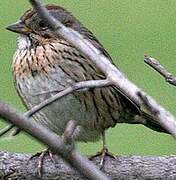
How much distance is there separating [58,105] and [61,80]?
20 cm

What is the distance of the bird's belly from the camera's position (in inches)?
172

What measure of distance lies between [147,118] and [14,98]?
4.48 m

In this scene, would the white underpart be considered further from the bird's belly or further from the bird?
the bird's belly

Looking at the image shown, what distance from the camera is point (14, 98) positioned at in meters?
9.03

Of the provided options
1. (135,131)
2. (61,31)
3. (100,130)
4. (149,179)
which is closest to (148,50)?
(135,131)

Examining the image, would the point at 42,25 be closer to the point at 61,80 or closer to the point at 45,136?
the point at 61,80

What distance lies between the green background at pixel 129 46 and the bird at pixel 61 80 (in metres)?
3.30

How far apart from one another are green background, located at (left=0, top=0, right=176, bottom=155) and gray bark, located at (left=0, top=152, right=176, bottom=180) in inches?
164

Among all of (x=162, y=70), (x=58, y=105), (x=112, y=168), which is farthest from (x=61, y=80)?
(x=162, y=70)

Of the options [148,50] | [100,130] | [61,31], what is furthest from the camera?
[148,50]

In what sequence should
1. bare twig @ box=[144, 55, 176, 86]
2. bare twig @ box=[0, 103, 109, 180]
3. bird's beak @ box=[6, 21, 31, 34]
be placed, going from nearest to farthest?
bare twig @ box=[0, 103, 109, 180] < bare twig @ box=[144, 55, 176, 86] < bird's beak @ box=[6, 21, 31, 34]

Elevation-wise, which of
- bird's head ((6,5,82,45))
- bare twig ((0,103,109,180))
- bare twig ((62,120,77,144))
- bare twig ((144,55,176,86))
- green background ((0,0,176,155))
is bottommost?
bare twig ((0,103,109,180))

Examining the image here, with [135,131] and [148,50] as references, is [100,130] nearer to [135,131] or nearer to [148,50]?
[135,131]

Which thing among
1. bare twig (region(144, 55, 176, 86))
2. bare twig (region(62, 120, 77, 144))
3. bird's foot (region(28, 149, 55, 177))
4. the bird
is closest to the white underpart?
the bird
